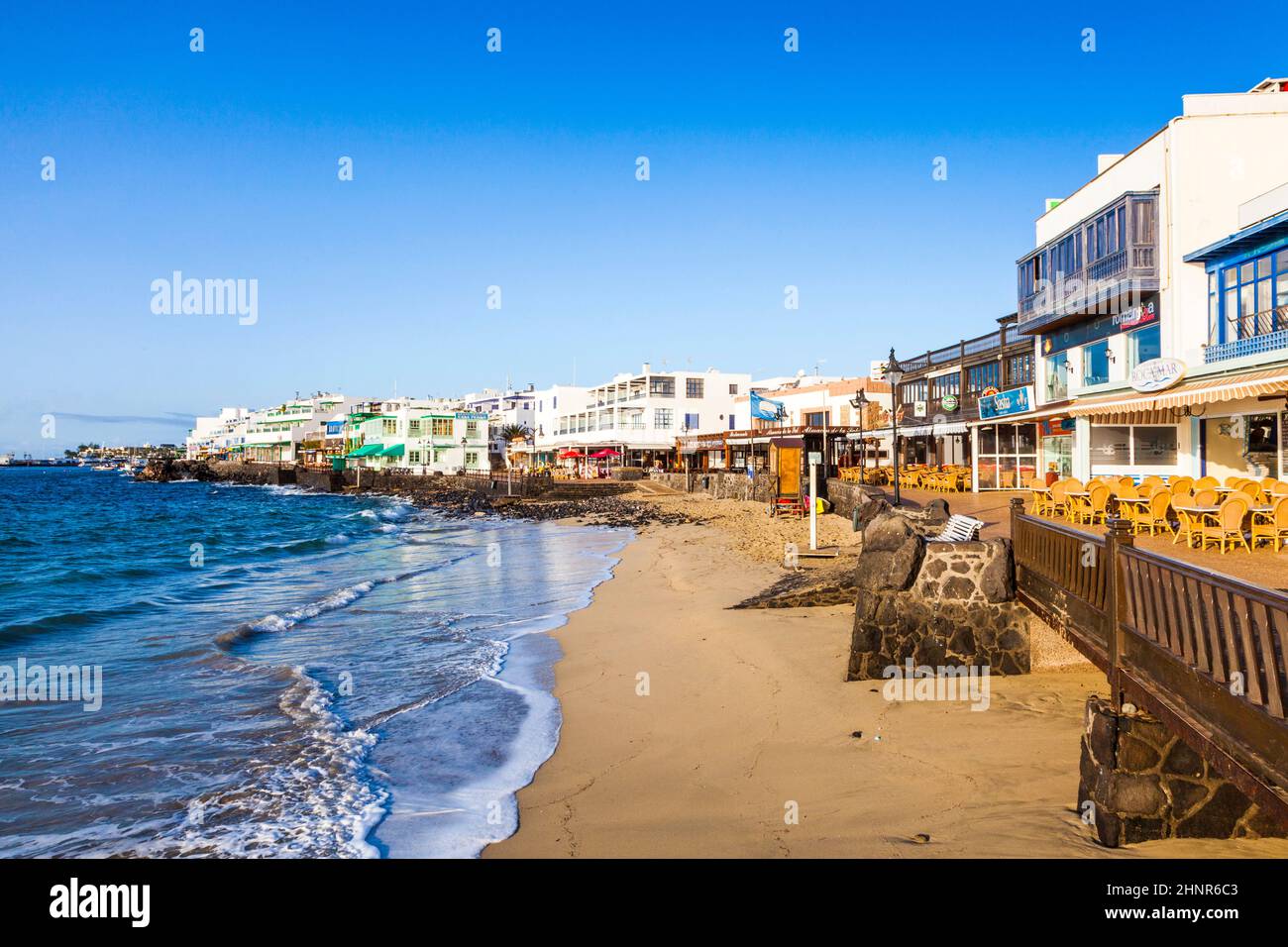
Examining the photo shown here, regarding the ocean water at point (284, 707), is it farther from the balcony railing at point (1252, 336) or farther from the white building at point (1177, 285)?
the balcony railing at point (1252, 336)

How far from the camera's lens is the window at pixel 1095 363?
2188 cm

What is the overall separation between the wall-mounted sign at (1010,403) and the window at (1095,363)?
2.59 meters

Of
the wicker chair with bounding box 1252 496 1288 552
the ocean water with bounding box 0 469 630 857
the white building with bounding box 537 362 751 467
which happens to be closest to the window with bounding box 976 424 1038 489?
the ocean water with bounding box 0 469 630 857

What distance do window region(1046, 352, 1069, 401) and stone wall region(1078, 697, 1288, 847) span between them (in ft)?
69.8

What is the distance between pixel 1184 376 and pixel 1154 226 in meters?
4.46

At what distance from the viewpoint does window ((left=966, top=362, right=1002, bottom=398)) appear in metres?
31.8

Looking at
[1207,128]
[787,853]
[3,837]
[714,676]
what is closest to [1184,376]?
[1207,128]

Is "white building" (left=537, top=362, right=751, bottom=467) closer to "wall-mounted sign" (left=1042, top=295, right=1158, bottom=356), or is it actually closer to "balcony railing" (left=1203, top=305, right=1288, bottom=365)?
"wall-mounted sign" (left=1042, top=295, right=1158, bottom=356)

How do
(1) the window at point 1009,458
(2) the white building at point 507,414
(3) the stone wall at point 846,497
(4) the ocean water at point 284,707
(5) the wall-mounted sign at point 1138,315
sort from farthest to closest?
(2) the white building at point 507,414
(1) the window at point 1009,458
(3) the stone wall at point 846,497
(5) the wall-mounted sign at point 1138,315
(4) the ocean water at point 284,707

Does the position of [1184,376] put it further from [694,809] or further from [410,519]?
[410,519]

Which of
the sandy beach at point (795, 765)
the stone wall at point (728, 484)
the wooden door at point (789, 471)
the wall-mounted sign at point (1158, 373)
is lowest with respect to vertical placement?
the sandy beach at point (795, 765)

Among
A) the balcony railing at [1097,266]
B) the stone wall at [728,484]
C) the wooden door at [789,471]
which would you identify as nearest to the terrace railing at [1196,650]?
the balcony railing at [1097,266]

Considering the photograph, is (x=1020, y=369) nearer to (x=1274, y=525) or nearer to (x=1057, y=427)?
(x=1057, y=427)

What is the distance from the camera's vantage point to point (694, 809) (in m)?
6.42
